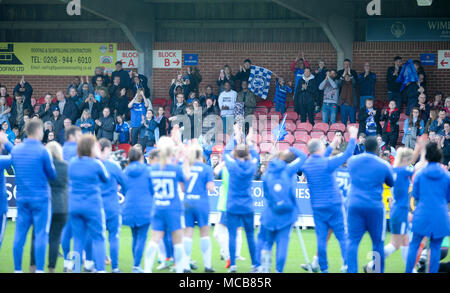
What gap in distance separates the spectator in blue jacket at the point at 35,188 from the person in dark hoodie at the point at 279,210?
289 cm

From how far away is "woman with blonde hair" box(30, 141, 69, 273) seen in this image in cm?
877

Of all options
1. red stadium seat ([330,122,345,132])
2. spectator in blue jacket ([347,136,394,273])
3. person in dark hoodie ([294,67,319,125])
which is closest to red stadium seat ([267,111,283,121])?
person in dark hoodie ([294,67,319,125])

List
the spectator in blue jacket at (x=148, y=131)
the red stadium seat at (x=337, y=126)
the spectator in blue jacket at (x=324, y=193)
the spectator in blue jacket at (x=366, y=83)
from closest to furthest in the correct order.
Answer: the spectator in blue jacket at (x=324, y=193) < the spectator in blue jacket at (x=148, y=131) < the red stadium seat at (x=337, y=126) < the spectator in blue jacket at (x=366, y=83)

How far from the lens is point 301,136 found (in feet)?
61.5

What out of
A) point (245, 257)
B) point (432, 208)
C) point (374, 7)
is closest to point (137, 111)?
point (374, 7)

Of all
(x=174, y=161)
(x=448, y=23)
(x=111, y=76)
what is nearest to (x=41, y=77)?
(x=111, y=76)

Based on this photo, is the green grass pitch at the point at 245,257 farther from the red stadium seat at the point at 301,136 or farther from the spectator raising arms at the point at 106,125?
the spectator raising arms at the point at 106,125

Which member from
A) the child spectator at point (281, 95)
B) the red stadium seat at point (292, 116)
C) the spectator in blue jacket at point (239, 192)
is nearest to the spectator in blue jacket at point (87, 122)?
the child spectator at point (281, 95)

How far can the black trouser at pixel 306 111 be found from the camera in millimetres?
18906

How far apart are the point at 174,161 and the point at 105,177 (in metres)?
1.00

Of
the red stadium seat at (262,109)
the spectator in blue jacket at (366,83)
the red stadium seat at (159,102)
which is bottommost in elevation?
the red stadium seat at (262,109)

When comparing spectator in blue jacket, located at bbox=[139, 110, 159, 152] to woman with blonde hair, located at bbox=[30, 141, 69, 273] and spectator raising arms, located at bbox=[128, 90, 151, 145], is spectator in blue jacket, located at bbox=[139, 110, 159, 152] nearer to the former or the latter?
spectator raising arms, located at bbox=[128, 90, 151, 145]

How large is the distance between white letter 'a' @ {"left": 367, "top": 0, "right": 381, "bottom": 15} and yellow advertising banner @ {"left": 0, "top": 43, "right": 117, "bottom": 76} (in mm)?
8888

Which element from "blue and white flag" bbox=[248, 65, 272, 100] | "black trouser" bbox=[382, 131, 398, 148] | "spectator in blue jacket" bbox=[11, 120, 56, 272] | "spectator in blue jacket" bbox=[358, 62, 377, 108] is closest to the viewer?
"spectator in blue jacket" bbox=[11, 120, 56, 272]
